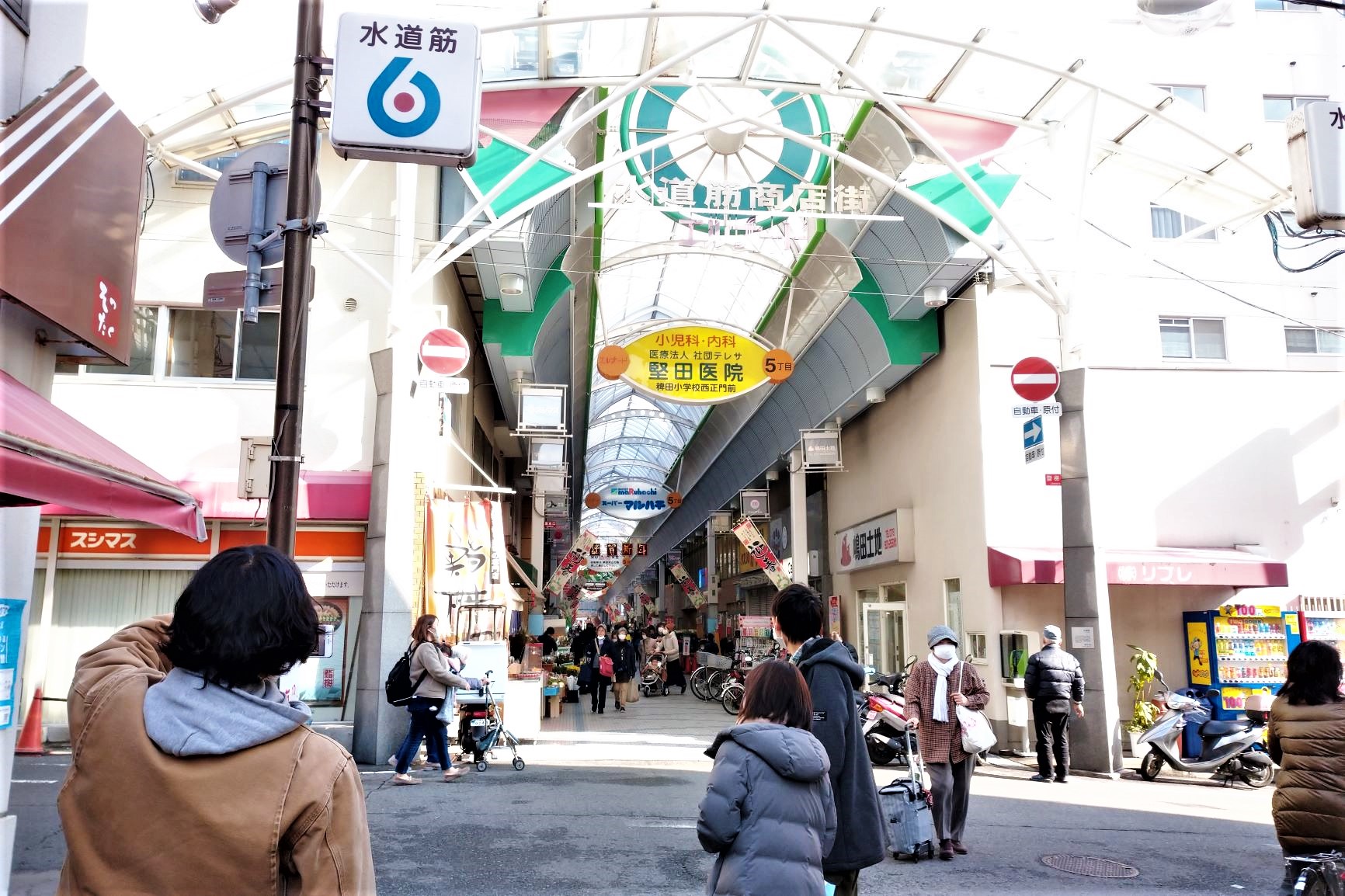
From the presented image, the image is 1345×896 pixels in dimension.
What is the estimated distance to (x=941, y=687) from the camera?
787 cm

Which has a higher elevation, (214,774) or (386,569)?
(386,569)

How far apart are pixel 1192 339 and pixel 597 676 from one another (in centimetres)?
1269

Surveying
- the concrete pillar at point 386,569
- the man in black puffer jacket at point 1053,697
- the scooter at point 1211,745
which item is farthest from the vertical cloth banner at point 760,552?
the concrete pillar at point 386,569

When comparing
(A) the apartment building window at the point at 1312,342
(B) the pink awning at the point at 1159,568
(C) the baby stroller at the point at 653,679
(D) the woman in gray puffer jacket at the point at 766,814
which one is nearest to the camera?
(D) the woman in gray puffer jacket at the point at 766,814

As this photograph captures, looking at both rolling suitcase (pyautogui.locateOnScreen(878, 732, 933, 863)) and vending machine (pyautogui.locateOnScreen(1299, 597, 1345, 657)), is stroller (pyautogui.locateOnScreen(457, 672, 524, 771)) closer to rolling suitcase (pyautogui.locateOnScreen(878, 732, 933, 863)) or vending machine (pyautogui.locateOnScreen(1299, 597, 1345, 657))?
rolling suitcase (pyautogui.locateOnScreen(878, 732, 933, 863))

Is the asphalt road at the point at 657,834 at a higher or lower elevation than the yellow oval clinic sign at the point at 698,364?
lower

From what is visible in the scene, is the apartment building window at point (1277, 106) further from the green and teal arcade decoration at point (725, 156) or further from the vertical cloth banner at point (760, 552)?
the vertical cloth banner at point (760, 552)

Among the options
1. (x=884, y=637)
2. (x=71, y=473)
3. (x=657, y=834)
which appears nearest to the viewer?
(x=71, y=473)

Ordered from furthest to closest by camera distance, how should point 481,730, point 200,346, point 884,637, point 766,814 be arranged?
point 884,637
point 200,346
point 481,730
point 766,814

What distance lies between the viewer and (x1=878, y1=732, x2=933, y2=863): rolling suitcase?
743 cm

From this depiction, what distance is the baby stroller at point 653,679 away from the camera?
92.3ft

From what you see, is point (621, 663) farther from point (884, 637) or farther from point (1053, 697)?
point (1053, 697)

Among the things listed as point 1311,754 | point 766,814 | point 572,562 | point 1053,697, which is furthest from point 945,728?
point 572,562

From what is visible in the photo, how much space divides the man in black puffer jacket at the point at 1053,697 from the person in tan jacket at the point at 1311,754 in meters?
6.50
